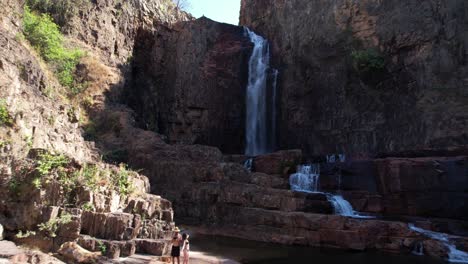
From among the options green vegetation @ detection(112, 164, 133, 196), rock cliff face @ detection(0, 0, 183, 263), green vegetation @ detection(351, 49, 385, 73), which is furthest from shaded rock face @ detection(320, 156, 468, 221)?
green vegetation @ detection(112, 164, 133, 196)

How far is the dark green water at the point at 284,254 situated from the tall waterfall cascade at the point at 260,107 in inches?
722

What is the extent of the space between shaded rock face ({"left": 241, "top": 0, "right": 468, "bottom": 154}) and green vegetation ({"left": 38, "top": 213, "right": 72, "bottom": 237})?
23828mm

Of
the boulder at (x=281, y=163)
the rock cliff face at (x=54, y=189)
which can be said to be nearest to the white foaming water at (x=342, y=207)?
the boulder at (x=281, y=163)

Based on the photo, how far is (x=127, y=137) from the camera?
24859 mm

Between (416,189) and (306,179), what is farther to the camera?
(306,179)

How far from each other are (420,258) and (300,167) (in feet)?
30.8

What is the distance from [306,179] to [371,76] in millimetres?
12739

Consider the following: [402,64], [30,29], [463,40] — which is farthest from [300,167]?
[30,29]

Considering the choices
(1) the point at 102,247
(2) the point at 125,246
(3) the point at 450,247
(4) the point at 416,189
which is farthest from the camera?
(4) the point at 416,189

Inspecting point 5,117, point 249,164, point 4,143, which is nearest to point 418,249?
point 249,164

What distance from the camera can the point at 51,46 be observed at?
24156 mm

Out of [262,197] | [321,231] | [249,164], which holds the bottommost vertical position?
[321,231]

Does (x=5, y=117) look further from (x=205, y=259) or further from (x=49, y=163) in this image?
(x=205, y=259)

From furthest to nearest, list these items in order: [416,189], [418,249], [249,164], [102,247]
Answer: [249,164]
[416,189]
[418,249]
[102,247]
